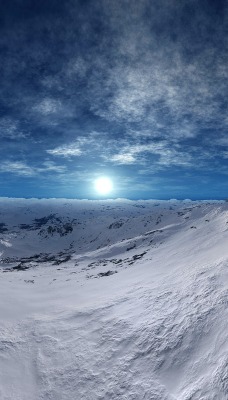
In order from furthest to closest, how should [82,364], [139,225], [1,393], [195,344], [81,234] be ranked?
[81,234] → [139,225] → [82,364] → [195,344] → [1,393]

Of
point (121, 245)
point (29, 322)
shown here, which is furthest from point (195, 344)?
point (121, 245)

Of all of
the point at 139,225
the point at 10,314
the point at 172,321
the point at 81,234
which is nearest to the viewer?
the point at 172,321

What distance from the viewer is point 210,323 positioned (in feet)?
49.0

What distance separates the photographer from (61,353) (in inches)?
659

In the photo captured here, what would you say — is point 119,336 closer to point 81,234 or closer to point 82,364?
point 82,364

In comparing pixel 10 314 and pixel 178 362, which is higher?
pixel 178 362

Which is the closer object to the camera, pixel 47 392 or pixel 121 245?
pixel 47 392

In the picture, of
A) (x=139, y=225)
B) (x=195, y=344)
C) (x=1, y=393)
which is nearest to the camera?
(x=1, y=393)

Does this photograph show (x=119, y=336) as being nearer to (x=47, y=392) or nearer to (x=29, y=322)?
(x=47, y=392)

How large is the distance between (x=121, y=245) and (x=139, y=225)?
43.2 meters

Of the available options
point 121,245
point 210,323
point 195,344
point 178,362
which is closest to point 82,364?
point 178,362

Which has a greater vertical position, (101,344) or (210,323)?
(210,323)

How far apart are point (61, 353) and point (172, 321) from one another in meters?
7.55

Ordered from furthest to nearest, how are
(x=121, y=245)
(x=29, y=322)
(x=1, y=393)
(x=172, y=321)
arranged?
1. (x=121, y=245)
2. (x=29, y=322)
3. (x=172, y=321)
4. (x=1, y=393)
